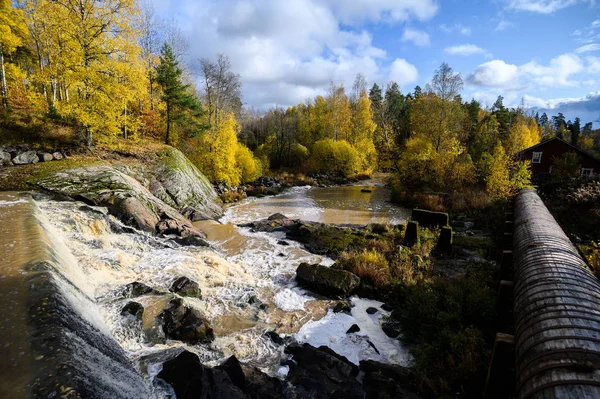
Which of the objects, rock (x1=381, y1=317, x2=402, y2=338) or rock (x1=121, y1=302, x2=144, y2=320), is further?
rock (x1=381, y1=317, x2=402, y2=338)

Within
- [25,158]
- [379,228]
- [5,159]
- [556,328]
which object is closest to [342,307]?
[556,328]

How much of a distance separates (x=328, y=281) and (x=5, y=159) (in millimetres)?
16614

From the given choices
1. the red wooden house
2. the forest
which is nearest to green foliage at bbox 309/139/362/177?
the forest

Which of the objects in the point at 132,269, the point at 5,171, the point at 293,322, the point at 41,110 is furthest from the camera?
the point at 41,110

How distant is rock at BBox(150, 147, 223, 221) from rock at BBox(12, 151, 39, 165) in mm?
5654

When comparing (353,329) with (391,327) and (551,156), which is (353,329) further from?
(551,156)

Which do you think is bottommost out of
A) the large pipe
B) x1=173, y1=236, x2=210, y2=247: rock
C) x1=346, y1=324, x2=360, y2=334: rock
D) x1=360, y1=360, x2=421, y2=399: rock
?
x1=346, y1=324, x2=360, y2=334: rock

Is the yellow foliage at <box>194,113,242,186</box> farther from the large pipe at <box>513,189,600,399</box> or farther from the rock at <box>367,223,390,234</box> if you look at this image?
the large pipe at <box>513,189,600,399</box>

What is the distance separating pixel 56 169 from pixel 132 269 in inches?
332

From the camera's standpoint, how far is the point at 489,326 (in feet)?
22.4

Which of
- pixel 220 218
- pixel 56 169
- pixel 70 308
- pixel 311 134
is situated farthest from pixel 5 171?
pixel 311 134

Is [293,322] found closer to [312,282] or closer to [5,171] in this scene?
[312,282]

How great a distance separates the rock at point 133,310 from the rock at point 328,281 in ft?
17.2

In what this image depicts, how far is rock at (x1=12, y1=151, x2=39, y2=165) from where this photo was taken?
14180 millimetres
